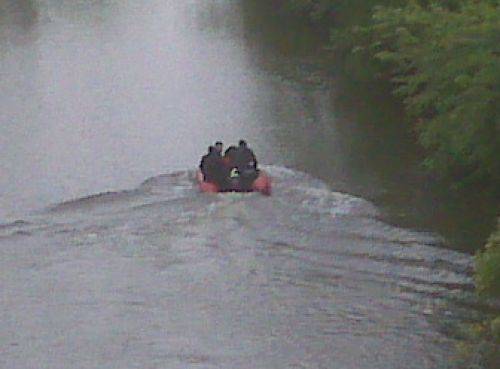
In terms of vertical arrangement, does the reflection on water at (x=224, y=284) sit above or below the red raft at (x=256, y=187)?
below

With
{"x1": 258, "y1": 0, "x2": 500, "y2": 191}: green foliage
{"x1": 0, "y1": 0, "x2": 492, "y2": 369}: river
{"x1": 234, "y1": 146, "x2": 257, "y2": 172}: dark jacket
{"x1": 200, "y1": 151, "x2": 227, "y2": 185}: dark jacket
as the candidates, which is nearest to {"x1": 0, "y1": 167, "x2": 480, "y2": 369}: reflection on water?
{"x1": 0, "y1": 0, "x2": 492, "y2": 369}: river

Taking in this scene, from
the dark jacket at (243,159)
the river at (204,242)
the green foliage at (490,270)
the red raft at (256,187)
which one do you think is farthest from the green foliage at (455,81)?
the green foliage at (490,270)

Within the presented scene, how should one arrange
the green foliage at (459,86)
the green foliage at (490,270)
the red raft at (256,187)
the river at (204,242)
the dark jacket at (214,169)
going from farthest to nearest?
1. the dark jacket at (214,169)
2. the red raft at (256,187)
3. the green foliage at (459,86)
4. the river at (204,242)
5. the green foliage at (490,270)

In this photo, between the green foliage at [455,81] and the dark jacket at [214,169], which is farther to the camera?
the dark jacket at [214,169]

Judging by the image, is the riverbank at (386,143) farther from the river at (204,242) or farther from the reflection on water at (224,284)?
the reflection on water at (224,284)

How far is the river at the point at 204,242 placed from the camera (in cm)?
1703

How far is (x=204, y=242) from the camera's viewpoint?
21.5 metres

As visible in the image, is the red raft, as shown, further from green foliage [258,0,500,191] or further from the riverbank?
green foliage [258,0,500,191]

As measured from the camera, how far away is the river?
17.0 metres

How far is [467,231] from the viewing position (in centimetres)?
2272

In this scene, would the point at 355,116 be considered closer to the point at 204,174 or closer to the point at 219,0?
the point at 204,174

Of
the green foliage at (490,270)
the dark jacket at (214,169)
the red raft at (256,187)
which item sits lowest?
the green foliage at (490,270)

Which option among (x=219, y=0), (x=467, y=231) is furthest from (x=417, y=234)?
(x=219, y=0)

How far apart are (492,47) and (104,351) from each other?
9.67 metres
